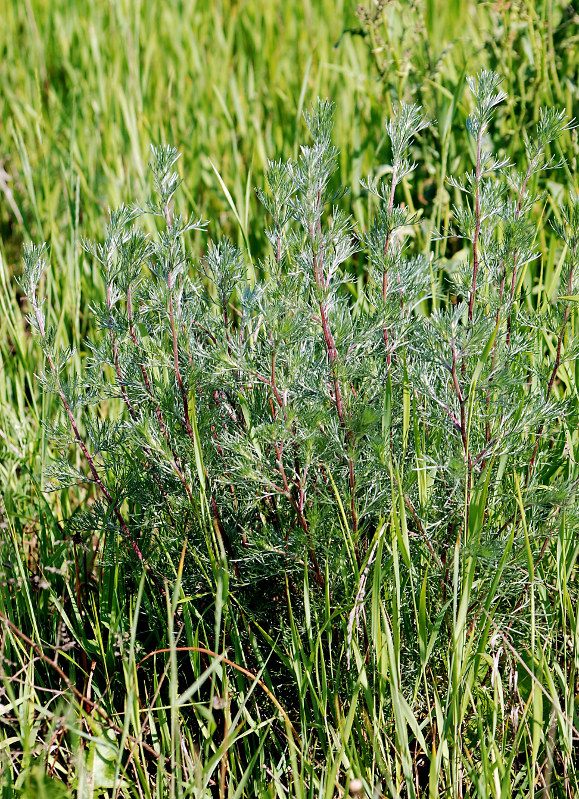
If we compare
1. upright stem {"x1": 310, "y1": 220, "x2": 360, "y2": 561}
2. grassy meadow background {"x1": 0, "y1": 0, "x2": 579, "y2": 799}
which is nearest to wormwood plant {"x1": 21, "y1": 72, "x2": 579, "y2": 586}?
upright stem {"x1": 310, "y1": 220, "x2": 360, "y2": 561}

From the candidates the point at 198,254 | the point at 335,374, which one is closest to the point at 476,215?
the point at 335,374

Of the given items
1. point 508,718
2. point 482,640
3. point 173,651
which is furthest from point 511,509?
point 173,651

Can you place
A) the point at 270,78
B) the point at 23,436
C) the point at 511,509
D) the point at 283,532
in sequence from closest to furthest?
the point at 283,532 < the point at 511,509 < the point at 23,436 < the point at 270,78

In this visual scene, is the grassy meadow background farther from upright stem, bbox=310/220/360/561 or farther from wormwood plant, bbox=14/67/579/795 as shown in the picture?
upright stem, bbox=310/220/360/561

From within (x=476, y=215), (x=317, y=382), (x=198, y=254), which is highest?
(x=476, y=215)

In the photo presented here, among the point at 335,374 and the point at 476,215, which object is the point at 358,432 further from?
the point at 476,215

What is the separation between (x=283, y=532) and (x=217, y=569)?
17 cm

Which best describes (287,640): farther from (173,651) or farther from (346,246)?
(346,246)

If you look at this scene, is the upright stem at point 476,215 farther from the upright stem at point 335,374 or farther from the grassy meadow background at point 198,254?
the grassy meadow background at point 198,254

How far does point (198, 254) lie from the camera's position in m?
2.90

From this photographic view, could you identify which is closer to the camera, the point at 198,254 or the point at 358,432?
the point at 358,432

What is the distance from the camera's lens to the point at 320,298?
1324 millimetres

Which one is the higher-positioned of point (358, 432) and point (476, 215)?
point (476, 215)

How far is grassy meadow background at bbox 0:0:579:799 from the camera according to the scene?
142 cm
